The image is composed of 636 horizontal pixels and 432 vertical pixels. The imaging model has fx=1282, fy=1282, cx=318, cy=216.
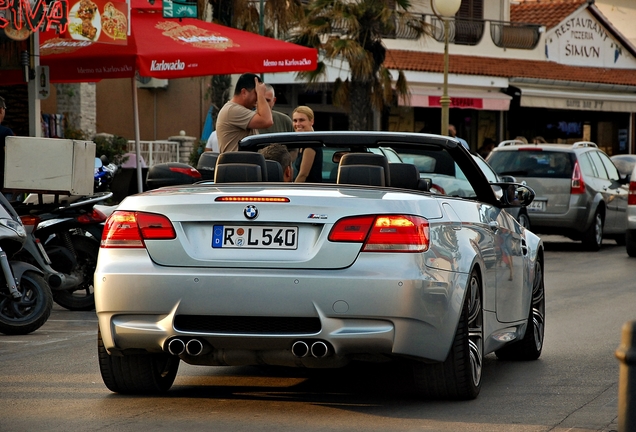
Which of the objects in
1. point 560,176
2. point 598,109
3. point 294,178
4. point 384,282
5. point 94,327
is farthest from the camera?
point 598,109

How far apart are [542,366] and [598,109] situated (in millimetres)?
32837

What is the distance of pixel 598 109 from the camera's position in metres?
39.6

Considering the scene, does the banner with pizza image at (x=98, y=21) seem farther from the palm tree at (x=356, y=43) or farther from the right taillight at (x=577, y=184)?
the palm tree at (x=356, y=43)

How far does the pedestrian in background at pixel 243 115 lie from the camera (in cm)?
1059

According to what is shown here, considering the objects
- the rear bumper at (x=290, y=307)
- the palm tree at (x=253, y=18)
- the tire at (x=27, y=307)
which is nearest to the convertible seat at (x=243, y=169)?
the rear bumper at (x=290, y=307)

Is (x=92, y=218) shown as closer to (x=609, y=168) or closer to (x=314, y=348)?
(x=314, y=348)

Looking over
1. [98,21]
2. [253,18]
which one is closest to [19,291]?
[98,21]

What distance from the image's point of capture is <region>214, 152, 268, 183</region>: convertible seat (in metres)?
6.73

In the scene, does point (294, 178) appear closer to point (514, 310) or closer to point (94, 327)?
point (514, 310)

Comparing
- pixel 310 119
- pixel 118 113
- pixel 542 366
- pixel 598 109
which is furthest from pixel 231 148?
pixel 598 109

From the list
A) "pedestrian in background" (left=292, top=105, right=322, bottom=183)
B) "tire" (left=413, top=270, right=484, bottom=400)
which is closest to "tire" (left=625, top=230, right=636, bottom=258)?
"pedestrian in background" (left=292, top=105, right=322, bottom=183)

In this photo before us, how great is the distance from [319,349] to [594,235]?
14305mm

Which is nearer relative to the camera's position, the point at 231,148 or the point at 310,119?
the point at 231,148

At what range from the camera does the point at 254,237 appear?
19.6 ft
